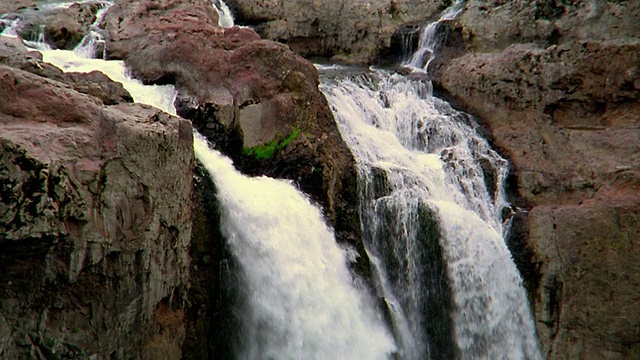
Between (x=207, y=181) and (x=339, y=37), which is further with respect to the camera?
(x=339, y=37)

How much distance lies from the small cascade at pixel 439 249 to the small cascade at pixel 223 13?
5.10m

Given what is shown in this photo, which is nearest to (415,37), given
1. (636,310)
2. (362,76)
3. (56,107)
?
(362,76)

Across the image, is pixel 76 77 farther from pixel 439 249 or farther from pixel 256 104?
pixel 439 249

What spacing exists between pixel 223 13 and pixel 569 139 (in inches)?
346

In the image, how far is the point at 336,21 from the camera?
1510 cm

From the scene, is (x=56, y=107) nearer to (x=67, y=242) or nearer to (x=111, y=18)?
(x=67, y=242)

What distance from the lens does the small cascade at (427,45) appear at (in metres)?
13.6

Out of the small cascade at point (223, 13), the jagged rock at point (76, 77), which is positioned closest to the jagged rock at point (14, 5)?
the jagged rock at point (76, 77)

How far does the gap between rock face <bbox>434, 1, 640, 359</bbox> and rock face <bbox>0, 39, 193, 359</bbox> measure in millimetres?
6024

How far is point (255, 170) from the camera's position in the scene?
7965 millimetres

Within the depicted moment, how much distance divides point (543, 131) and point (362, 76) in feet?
12.2

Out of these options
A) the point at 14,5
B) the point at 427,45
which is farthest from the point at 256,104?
the point at 427,45

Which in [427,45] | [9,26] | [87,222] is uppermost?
[427,45]

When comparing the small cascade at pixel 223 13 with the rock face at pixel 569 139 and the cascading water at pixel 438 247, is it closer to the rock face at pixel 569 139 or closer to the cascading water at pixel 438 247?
the cascading water at pixel 438 247
